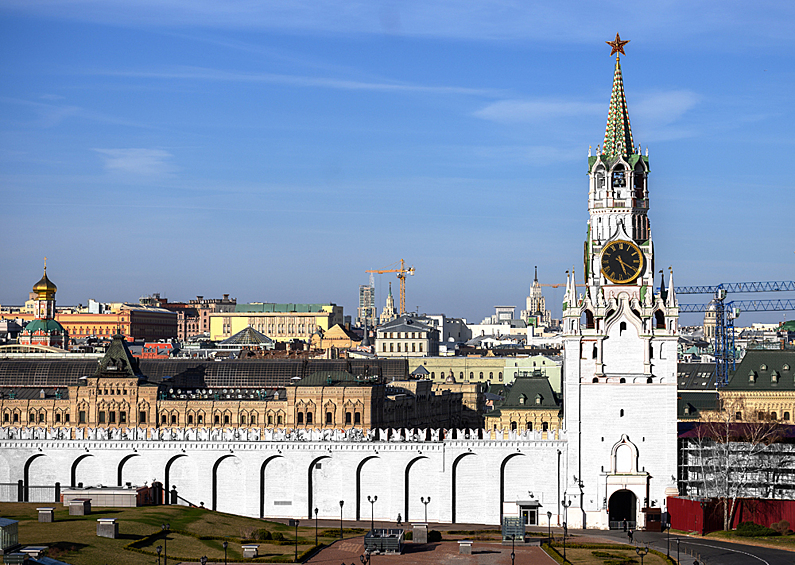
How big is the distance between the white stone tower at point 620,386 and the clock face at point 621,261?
0.35 feet

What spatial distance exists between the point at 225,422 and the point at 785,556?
284 feet

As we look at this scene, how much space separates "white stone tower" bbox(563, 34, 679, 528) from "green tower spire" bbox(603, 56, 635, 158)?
4.68 m

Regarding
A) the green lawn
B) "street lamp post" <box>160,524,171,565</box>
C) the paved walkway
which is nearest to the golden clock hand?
the paved walkway

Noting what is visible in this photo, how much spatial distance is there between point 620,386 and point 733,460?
13795mm

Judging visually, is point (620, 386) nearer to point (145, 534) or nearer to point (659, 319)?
point (659, 319)

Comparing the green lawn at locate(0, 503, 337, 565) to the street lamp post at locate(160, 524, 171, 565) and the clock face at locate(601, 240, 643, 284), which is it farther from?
the clock face at locate(601, 240, 643, 284)

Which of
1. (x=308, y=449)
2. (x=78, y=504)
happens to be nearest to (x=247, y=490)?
(x=308, y=449)

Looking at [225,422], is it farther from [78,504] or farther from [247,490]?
[78,504]

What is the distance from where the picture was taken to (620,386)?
6024 inches

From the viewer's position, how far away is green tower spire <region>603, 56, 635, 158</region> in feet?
516

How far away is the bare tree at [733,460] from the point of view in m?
148

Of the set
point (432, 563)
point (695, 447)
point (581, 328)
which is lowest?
point (432, 563)

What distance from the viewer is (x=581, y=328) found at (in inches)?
6063

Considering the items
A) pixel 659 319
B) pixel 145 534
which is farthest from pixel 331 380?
pixel 145 534
